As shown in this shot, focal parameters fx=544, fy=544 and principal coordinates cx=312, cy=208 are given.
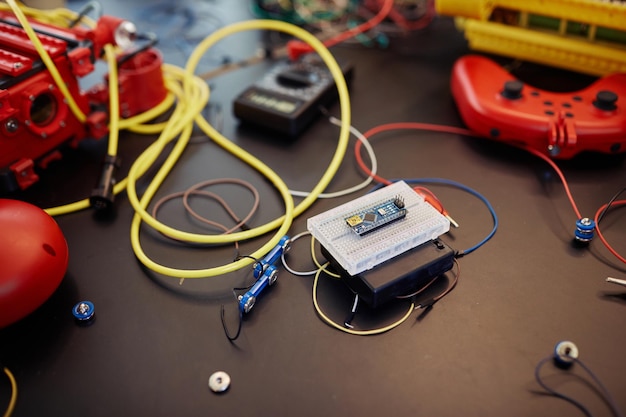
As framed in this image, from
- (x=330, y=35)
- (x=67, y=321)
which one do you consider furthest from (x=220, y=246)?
(x=330, y=35)

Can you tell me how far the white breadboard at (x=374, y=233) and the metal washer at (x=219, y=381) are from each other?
229mm

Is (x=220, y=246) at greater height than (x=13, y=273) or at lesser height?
lesser

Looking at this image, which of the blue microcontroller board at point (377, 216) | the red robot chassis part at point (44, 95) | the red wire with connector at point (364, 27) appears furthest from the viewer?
the red wire with connector at point (364, 27)

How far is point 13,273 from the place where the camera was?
0.74 m

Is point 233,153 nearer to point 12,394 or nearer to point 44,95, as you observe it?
point 44,95

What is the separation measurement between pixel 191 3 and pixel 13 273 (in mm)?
1170

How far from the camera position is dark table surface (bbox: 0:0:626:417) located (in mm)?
721

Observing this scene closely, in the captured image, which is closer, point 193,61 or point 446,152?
point 446,152

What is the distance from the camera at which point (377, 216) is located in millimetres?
861

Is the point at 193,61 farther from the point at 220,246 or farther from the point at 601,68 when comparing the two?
the point at 601,68

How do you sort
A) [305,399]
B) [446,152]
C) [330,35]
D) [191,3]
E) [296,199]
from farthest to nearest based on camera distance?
[191,3]
[330,35]
[446,152]
[296,199]
[305,399]

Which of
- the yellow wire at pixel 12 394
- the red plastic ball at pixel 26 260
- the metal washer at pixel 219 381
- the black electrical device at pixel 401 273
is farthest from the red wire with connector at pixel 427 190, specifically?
the yellow wire at pixel 12 394

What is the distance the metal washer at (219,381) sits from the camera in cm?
73

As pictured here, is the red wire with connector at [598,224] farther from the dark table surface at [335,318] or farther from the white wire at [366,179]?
the white wire at [366,179]
